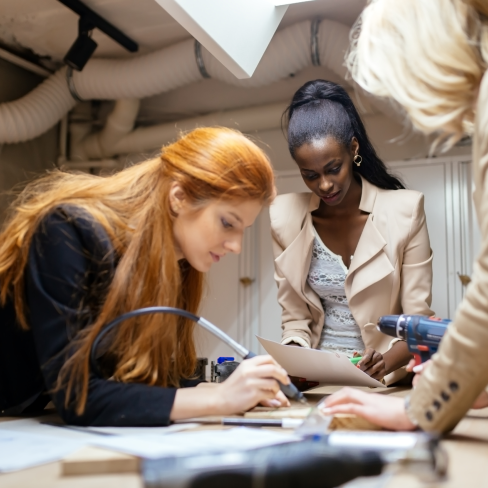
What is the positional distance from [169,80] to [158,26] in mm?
312

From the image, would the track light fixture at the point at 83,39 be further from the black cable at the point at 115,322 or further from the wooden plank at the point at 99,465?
the wooden plank at the point at 99,465

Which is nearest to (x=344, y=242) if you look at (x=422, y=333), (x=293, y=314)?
(x=293, y=314)

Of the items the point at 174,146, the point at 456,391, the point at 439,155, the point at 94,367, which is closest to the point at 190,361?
the point at 94,367

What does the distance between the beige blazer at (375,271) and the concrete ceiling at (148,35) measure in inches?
54.3

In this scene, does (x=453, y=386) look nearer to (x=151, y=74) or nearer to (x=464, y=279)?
(x=464, y=279)

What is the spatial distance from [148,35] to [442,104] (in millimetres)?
2676

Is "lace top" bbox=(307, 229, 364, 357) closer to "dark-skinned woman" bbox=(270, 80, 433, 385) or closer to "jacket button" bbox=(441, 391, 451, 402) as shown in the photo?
"dark-skinned woman" bbox=(270, 80, 433, 385)

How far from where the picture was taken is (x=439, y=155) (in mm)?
2887

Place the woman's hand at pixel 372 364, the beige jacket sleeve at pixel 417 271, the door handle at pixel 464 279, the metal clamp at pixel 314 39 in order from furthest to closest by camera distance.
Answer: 1. the metal clamp at pixel 314 39
2. the door handle at pixel 464 279
3. the beige jacket sleeve at pixel 417 271
4. the woman's hand at pixel 372 364

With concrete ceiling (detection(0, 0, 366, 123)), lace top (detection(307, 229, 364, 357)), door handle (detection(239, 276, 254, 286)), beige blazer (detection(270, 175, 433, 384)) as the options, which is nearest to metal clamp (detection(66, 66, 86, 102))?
concrete ceiling (detection(0, 0, 366, 123))

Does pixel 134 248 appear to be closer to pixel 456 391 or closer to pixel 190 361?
pixel 190 361

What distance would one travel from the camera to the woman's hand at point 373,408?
0.90 metres

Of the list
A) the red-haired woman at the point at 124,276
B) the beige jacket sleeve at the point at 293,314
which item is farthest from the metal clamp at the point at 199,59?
the red-haired woman at the point at 124,276

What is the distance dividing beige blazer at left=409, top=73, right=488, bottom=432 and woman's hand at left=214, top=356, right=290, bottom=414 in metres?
0.28
